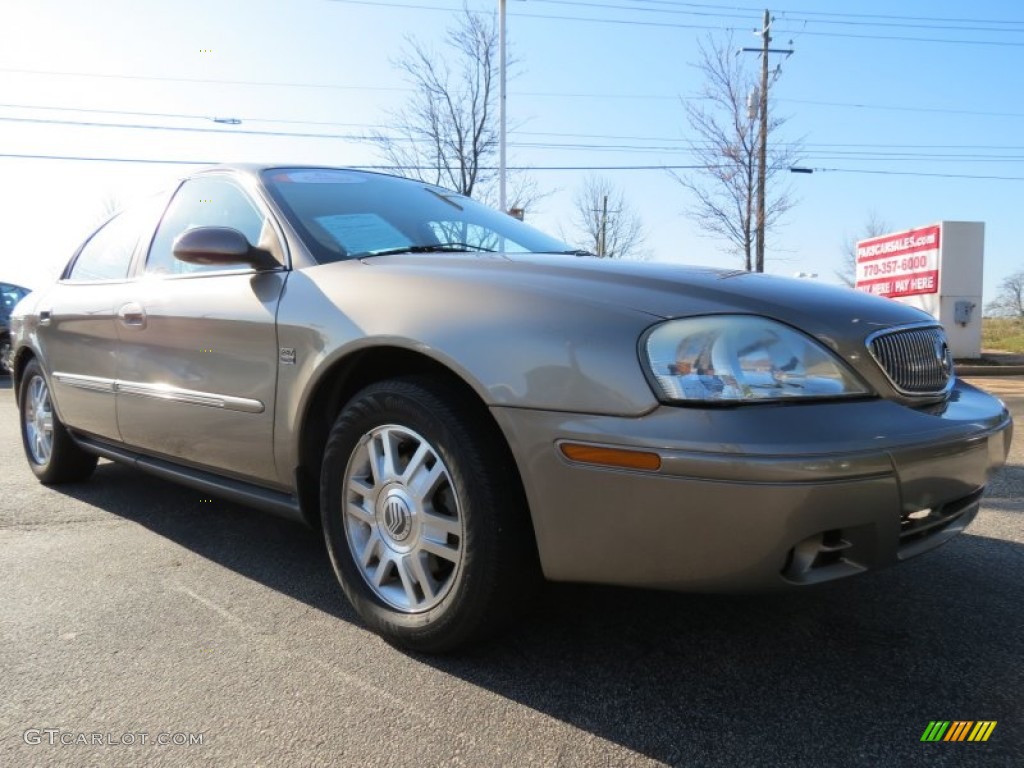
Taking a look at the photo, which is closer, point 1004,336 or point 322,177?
point 322,177

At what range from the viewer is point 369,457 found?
232 centimetres

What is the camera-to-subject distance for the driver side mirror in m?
2.56

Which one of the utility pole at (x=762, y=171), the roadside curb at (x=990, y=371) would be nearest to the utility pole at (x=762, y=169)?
the utility pole at (x=762, y=171)

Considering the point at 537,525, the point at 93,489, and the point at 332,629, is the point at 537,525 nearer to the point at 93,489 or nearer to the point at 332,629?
the point at 332,629

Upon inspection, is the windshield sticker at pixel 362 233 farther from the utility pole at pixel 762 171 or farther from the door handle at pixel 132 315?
the utility pole at pixel 762 171

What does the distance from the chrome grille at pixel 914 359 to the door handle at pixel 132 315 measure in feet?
9.22

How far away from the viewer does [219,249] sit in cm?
255

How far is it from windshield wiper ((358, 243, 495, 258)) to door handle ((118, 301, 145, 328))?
120cm

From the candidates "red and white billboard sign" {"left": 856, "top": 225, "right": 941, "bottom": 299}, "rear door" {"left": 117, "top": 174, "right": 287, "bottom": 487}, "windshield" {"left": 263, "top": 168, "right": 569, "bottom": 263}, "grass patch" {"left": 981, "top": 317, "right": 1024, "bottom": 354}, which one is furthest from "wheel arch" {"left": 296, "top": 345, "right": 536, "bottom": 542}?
"grass patch" {"left": 981, "top": 317, "right": 1024, "bottom": 354}

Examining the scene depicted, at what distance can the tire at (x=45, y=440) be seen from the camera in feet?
13.9

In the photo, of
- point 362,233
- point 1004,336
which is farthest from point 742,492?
point 1004,336

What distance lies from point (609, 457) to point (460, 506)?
1.55ft

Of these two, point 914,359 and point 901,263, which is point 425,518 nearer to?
point 914,359

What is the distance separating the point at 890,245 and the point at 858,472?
18365 mm
